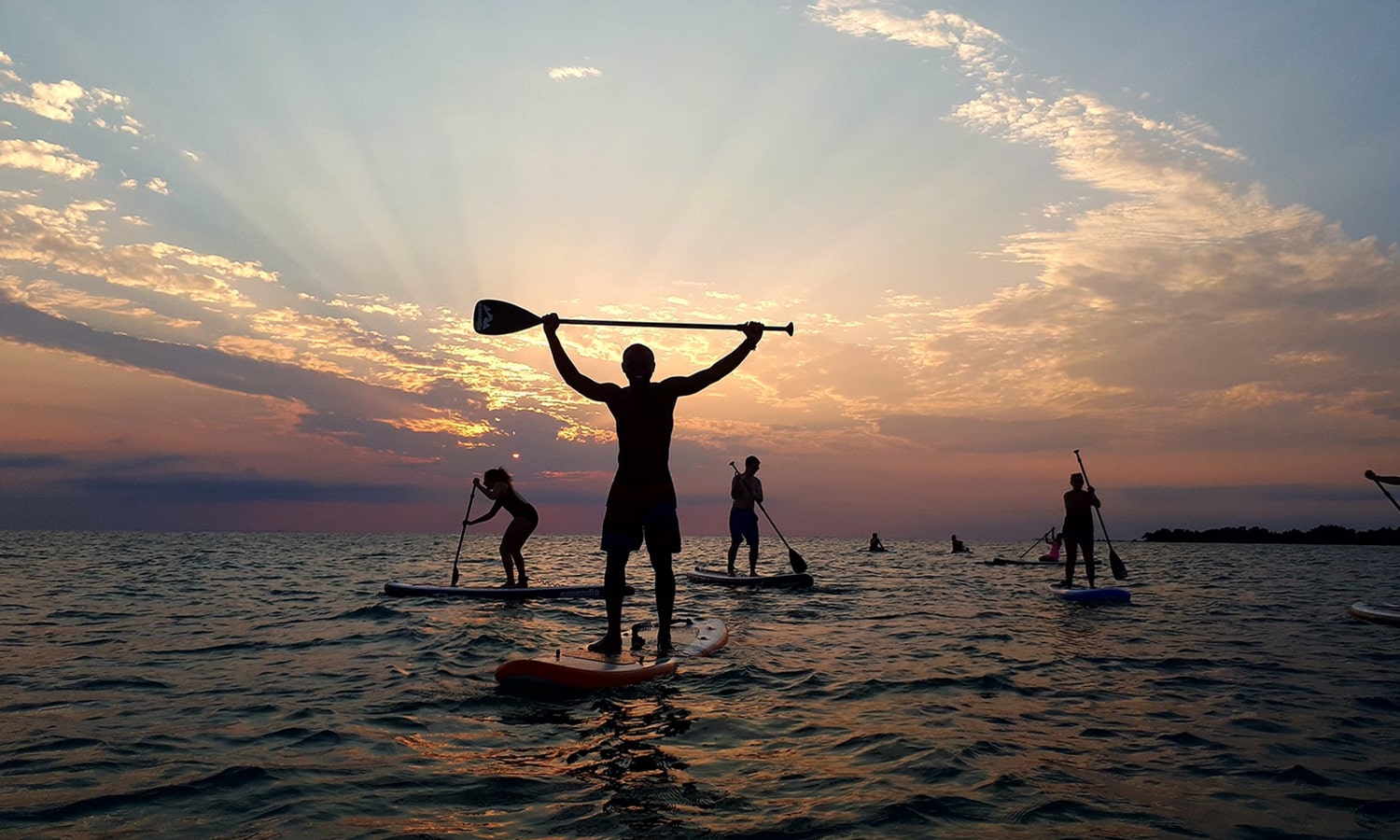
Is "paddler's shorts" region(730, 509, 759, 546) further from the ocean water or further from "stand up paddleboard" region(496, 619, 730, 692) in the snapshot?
"stand up paddleboard" region(496, 619, 730, 692)

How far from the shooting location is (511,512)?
1583cm

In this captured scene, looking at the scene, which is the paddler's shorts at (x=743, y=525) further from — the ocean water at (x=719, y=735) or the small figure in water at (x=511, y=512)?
the ocean water at (x=719, y=735)

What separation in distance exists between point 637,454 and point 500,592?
8.43 m

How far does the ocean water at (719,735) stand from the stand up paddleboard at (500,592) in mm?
3283

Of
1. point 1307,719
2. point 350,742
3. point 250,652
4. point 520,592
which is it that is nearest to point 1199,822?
point 1307,719

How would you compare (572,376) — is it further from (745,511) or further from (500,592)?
(745,511)

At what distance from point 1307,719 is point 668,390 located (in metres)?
5.68

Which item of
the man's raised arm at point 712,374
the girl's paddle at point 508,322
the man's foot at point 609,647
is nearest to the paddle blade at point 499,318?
the girl's paddle at point 508,322

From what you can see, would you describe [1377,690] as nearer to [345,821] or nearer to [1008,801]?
[1008,801]

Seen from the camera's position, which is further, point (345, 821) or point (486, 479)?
point (486, 479)

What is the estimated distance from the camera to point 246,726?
576 centimetres

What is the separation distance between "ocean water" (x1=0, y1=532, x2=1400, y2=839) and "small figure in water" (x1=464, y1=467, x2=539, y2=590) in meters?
4.04

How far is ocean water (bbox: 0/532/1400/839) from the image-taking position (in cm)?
398

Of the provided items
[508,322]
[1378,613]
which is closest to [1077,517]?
[1378,613]
